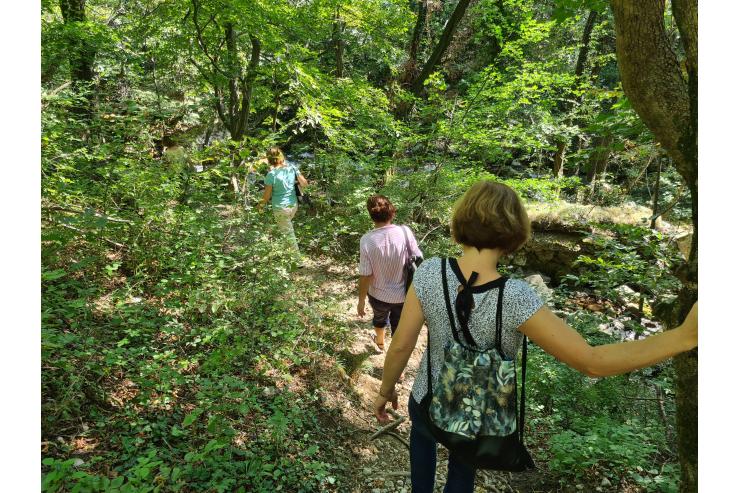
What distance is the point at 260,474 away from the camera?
267 centimetres

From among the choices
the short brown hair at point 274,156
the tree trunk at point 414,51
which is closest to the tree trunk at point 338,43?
the tree trunk at point 414,51

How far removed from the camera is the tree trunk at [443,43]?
10.1m

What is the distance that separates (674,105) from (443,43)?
31.8ft

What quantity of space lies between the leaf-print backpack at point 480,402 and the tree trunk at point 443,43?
10.2 metres

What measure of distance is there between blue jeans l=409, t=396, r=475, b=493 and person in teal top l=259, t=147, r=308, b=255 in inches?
168

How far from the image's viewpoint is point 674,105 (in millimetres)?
1740

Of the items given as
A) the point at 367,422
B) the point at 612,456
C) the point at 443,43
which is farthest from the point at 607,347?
the point at 443,43

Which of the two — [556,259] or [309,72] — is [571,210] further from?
[309,72]

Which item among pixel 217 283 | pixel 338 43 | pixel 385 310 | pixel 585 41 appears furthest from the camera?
pixel 585 41

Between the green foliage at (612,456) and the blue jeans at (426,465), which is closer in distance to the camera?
the blue jeans at (426,465)

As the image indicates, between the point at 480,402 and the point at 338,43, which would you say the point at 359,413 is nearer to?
the point at 480,402

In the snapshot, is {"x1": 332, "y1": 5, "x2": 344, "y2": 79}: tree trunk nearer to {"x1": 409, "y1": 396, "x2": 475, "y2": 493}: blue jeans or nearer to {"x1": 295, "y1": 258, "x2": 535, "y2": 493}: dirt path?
{"x1": 295, "y1": 258, "x2": 535, "y2": 493}: dirt path

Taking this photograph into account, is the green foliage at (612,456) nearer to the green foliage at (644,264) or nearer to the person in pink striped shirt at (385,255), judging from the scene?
the green foliage at (644,264)

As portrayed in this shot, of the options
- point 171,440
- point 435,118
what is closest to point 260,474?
point 171,440
